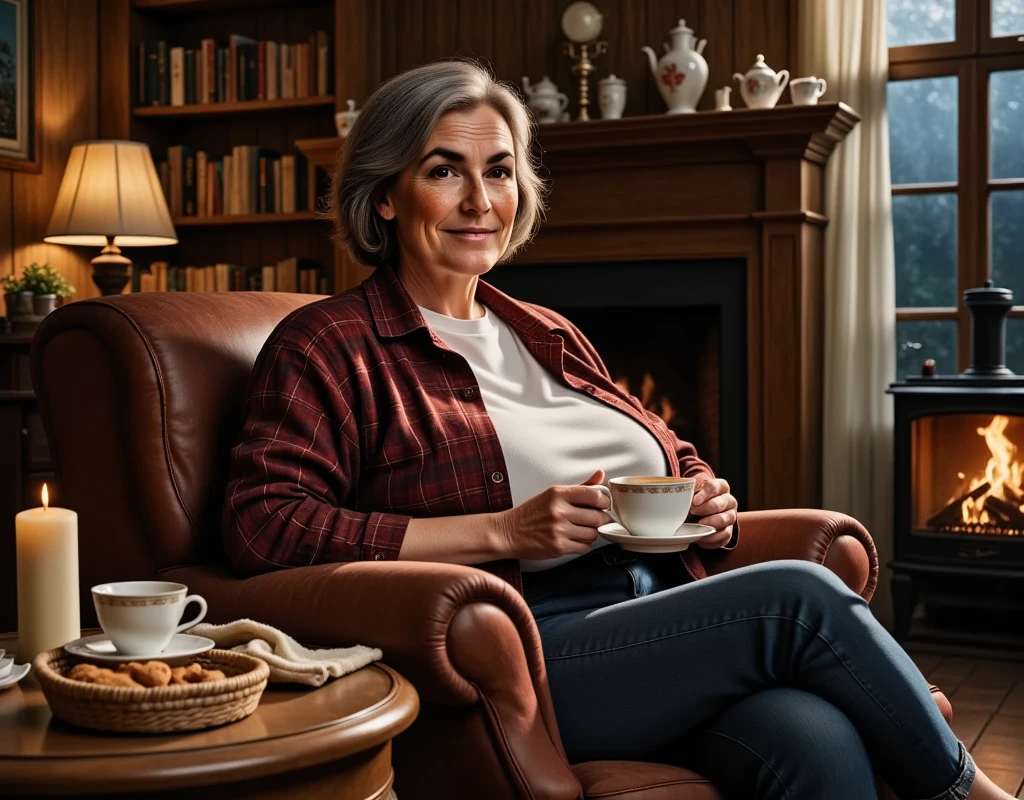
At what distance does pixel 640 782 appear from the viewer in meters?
1.31

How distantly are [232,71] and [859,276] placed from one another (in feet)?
7.81

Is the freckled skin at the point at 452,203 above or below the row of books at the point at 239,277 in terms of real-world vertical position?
below

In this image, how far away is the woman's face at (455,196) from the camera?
69.9 inches

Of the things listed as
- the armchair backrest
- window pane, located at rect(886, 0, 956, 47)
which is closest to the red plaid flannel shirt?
the armchair backrest

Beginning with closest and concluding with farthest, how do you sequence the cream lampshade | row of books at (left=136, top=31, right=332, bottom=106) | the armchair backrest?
the armchair backrest
the cream lampshade
row of books at (left=136, top=31, right=332, bottom=106)

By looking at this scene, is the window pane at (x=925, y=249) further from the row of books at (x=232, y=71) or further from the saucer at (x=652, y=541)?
the saucer at (x=652, y=541)

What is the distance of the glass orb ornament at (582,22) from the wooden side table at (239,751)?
3108 millimetres

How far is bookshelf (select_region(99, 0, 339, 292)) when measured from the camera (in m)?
4.50

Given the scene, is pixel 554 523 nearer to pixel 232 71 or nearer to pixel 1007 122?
pixel 1007 122

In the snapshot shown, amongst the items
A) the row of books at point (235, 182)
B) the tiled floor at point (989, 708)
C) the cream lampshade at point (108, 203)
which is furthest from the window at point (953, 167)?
the cream lampshade at point (108, 203)

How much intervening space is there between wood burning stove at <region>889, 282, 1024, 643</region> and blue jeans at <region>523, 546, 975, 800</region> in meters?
2.13

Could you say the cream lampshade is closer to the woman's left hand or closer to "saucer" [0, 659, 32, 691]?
the woman's left hand

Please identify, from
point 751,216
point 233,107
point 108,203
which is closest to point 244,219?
point 233,107

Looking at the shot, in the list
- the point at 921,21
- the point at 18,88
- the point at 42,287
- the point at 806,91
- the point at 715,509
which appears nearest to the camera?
the point at 715,509
